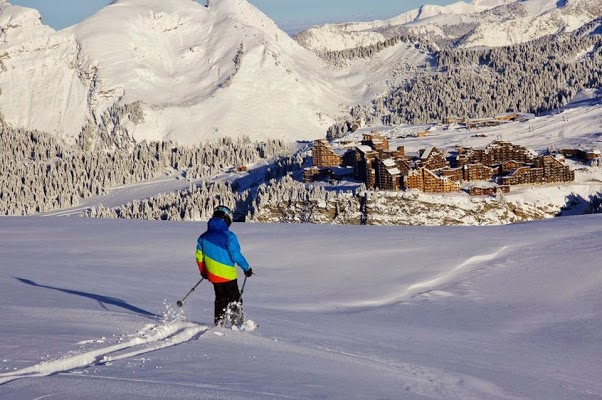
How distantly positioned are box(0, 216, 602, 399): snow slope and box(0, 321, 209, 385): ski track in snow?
0.10 ft

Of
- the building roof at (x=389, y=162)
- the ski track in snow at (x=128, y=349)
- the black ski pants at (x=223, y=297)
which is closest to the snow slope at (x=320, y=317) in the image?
the ski track in snow at (x=128, y=349)

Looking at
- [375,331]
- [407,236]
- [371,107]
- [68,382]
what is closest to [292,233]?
[407,236]

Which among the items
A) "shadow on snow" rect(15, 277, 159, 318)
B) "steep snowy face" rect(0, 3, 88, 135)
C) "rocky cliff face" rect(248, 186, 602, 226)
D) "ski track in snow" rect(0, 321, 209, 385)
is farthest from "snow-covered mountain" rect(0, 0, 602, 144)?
"ski track in snow" rect(0, 321, 209, 385)

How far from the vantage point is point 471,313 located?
15.5m

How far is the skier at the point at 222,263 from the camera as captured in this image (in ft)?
41.4

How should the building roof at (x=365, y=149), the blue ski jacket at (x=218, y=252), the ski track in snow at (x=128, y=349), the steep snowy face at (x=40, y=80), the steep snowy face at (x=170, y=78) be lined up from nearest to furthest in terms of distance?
the ski track in snow at (x=128, y=349) → the blue ski jacket at (x=218, y=252) → the building roof at (x=365, y=149) → the steep snowy face at (x=170, y=78) → the steep snowy face at (x=40, y=80)

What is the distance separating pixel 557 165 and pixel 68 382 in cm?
7851

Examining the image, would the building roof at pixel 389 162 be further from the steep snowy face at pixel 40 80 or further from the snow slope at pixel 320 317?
the steep snowy face at pixel 40 80

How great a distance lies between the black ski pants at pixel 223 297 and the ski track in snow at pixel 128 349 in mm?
530

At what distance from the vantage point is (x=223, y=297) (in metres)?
12.7

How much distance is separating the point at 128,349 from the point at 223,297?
2772mm

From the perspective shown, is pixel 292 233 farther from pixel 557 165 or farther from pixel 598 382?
pixel 557 165

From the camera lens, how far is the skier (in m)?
12.6

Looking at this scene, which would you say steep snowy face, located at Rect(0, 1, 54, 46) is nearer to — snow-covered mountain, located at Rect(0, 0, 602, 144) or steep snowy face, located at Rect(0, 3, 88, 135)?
steep snowy face, located at Rect(0, 3, 88, 135)
